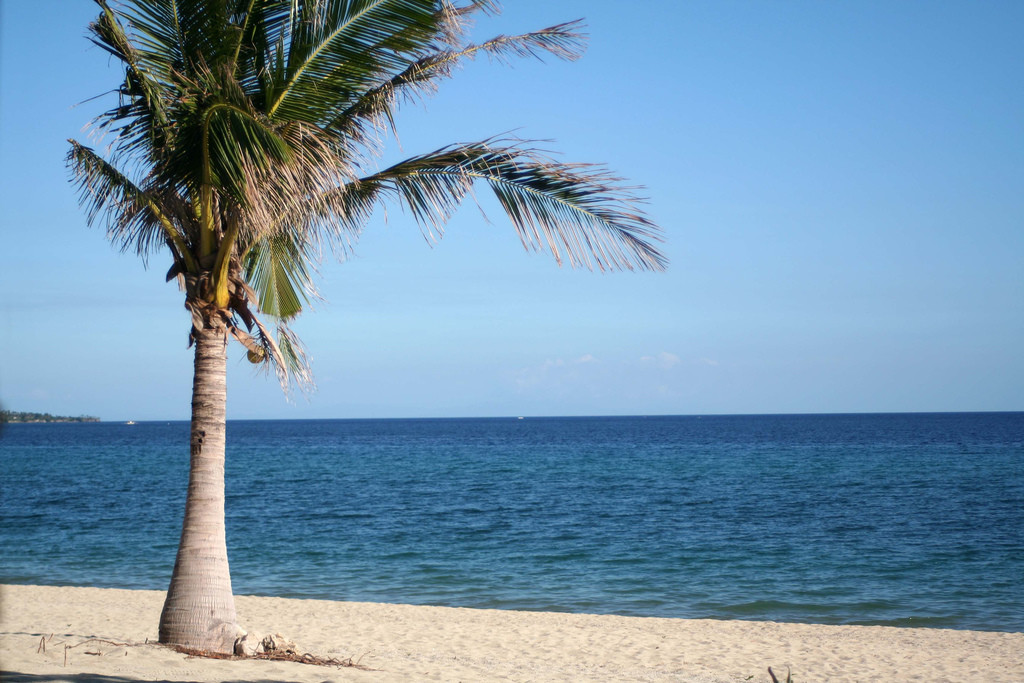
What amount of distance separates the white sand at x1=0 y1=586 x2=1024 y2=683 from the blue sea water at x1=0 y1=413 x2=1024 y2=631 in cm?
165

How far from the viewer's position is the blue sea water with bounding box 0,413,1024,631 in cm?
1508

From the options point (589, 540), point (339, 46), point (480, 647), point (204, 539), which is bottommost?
point (589, 540)

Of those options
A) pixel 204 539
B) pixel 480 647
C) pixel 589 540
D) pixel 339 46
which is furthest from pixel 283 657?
pixel 589 540

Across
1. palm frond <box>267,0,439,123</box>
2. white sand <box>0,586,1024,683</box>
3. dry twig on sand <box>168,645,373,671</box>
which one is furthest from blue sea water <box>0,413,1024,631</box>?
palm frond <box>267,0,439,123</box>

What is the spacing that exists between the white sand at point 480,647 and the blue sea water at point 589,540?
1.65 metres

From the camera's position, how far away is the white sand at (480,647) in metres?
7.23

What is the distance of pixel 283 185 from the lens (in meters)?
6.23

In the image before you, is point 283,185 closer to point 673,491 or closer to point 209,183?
point 209,183

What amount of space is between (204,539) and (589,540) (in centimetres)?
→ 1533

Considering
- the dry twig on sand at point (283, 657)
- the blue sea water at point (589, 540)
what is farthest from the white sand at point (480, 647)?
the blue sea water at point (589, 540)

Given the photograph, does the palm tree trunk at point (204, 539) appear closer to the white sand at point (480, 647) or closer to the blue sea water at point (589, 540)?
the white sand at point (480, 647)

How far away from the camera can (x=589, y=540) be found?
70.4 ft

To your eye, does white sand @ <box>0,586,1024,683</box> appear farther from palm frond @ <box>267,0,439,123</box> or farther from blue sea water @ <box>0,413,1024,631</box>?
palm frond @ <box>267,0,439,123</box>

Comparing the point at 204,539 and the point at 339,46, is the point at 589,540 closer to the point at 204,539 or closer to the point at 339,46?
the point at 204,539
